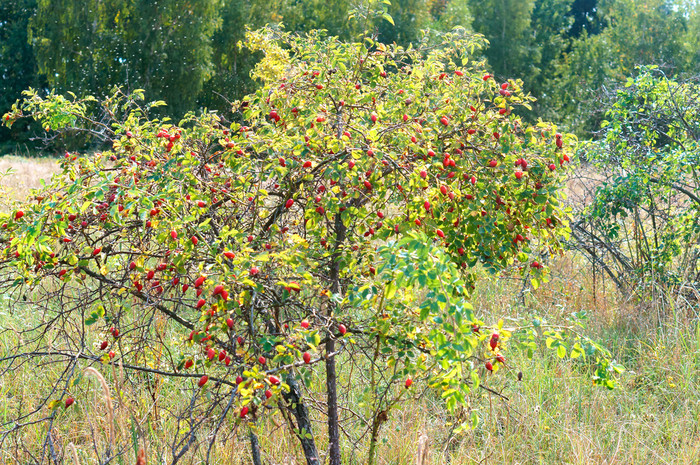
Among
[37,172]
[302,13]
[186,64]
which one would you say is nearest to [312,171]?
[37,172]

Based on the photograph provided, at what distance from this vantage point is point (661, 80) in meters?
4.61

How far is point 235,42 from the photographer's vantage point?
21.1 m

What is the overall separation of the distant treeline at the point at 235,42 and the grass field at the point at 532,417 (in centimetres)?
1142

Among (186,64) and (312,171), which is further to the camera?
(186,64)

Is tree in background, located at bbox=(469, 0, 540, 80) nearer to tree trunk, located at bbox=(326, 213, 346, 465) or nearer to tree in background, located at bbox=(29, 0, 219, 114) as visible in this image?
tree in background, located at bbox=(29, 0, 219, 114)

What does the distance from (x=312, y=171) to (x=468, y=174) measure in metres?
0.65

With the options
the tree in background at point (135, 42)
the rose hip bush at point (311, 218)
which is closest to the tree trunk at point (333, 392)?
the rose hip bush at point (311, 218)

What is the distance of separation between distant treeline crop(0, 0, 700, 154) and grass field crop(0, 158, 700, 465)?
450 inches

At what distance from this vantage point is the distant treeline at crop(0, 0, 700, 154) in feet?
61.4

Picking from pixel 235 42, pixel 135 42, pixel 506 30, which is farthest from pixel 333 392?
pixel 506 30

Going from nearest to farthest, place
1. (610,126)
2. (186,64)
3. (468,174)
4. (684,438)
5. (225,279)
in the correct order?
1. (225,279)
2. (468,174)
3. (684,438)
4. (610,126)
5. (186,64)

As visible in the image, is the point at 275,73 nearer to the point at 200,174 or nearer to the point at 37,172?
the point at 200,174

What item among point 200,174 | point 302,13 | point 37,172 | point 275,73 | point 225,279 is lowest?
point 37,172

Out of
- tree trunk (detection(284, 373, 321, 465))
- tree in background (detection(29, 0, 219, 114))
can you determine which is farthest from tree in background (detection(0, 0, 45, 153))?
tree trunk (detection(284, 373, 321, 465))
